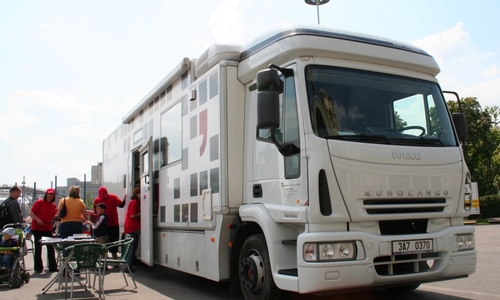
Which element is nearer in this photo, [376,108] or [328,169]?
[328,169]

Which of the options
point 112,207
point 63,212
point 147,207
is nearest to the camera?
point 147,207

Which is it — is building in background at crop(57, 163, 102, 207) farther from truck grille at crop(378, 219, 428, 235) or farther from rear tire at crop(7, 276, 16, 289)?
truck grille at crop(378, 219, 428, 235)

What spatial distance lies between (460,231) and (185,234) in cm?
385

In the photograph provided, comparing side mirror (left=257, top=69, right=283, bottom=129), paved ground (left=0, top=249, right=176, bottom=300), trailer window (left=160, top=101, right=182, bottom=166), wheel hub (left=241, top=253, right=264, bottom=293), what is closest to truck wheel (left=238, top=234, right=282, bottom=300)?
wheel hub (left=241, top=253, right=264, bottom=293)

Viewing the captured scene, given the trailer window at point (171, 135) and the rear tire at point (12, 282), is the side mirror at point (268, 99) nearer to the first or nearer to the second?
the trailer window at point (171, 135)

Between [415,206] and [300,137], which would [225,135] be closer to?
[300,137]

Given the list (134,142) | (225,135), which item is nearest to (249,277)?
(225,135)

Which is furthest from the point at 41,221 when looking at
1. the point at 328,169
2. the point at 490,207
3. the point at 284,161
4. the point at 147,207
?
the point at 490,207

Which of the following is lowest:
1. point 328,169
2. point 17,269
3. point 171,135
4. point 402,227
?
point 17,269

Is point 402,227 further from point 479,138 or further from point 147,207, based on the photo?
point 479,138

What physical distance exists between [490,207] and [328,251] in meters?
31.9

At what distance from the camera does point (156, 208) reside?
362 inches

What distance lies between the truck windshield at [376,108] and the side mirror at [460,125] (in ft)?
1.58

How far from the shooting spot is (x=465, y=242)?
5.79 meters
